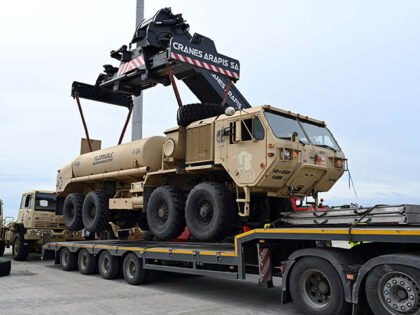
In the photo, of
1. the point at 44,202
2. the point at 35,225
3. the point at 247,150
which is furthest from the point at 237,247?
the point at 44,202

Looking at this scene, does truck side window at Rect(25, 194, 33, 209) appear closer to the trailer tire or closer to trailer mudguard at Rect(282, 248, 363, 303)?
the trailer tire

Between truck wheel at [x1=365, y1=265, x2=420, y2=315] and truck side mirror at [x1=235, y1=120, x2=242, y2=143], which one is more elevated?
truck side mirror at [x1=235, y1=120, x2=242, y2=143]

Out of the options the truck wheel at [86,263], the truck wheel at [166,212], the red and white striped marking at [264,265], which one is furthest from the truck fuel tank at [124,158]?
the red and white striped marking at [264,265]

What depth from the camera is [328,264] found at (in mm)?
5680

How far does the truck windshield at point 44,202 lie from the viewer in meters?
15.1

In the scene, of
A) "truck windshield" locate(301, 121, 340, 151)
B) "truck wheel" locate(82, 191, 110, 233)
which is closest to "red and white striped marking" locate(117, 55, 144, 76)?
"truck wheel" locate(82, 191, 110, 233)

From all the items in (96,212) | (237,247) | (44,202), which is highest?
(44,202)

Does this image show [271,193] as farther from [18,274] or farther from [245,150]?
[18,274]

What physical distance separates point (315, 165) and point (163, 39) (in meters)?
6.09

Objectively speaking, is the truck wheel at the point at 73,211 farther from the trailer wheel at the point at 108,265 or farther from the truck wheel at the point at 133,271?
the truck wheel at the point at 133,271

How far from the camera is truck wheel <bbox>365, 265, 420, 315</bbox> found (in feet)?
15.9

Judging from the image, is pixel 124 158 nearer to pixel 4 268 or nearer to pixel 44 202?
pixel 4 268

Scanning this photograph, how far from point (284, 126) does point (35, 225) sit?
1057cm

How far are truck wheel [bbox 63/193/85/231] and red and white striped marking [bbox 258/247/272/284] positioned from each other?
25.4ft
